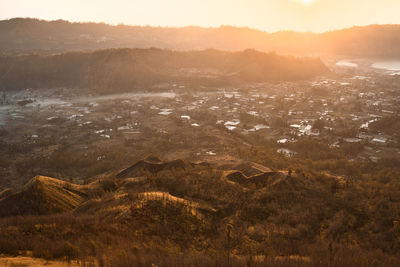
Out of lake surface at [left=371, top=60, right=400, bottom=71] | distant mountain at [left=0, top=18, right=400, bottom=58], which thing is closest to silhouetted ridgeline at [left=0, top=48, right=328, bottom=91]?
lake surface at [left=371, top=60, right=400, bottom=71]

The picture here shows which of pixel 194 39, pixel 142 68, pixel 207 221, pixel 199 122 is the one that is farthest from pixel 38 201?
pixel 194 39

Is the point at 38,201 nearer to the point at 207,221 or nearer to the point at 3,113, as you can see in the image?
the point at 207,221

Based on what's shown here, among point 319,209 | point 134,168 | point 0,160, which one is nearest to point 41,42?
point 0,160

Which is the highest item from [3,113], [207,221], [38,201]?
[38,201]

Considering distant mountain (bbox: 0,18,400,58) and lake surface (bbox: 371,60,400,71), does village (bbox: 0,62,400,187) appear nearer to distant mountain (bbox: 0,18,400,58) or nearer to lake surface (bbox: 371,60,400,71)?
lake surface (bbox: 371,60,400,71)

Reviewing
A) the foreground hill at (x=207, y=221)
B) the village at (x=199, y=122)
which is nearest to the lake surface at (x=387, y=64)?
the village at (x=199, y=122)

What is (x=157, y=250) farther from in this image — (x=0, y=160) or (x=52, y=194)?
(x=0, y=160)

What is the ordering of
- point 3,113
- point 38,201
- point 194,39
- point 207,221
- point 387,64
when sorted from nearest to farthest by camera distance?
point 207,221 → point 38,201 → point 3,113 → point 387,64 → point 194,39
